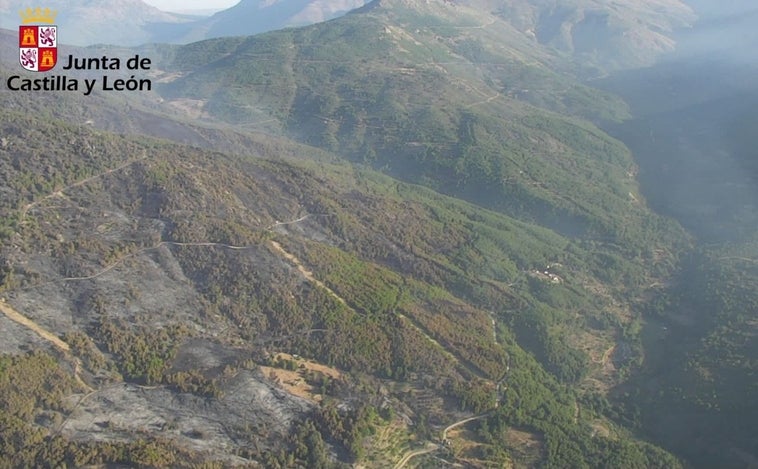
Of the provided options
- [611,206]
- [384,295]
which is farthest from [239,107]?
[384,295]

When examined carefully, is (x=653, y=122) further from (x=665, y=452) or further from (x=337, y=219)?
(x=665, y=452)

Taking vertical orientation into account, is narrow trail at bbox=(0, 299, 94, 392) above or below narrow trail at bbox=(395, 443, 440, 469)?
above

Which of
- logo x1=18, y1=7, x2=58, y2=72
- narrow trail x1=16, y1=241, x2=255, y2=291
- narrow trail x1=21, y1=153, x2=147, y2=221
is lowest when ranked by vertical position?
narrow trail x1=16, y1=241, x2=255, y2=291

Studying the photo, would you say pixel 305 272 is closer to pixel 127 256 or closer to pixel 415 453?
pixel 127 256

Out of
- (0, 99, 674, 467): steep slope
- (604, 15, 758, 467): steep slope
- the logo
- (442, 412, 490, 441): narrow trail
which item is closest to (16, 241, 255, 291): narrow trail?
(0, 99, 674, 467): steep slope

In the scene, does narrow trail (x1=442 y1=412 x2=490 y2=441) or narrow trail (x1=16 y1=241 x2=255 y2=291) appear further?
narrow trail (x1=16 y1=241 x2=255 y2=291)

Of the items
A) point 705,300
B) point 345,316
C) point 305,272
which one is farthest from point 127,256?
point 705,300

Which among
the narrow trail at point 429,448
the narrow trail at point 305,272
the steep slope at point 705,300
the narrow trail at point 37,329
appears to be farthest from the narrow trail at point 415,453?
the narrow trail at point 37,329

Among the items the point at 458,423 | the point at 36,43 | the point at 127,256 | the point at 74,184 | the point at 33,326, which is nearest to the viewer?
the point at 33,326

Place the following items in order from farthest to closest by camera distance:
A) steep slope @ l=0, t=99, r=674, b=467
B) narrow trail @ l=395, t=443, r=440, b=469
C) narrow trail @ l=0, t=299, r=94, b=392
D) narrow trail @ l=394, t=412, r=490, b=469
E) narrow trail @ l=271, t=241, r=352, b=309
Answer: narrow trail @ l=271, t=241, r=352, b=309 < narrow trail @ l=0, t=299, r=94, b=392 < narrow trail @ l=394, t=412, r=490, b=469 < narrow trail @ l=395, t=443, r=440, b=469 < steep slope @ l=0, t=99, r=674, b=467

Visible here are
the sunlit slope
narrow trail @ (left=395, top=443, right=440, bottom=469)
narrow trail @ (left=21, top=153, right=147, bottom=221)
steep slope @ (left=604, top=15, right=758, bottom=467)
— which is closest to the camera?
narrow trail @ (left=395, top=443, right=440, bottom=469)

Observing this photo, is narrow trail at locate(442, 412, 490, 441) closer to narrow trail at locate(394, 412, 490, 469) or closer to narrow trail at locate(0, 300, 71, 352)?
narrow trail at locate(394, 412, 490, 469)
